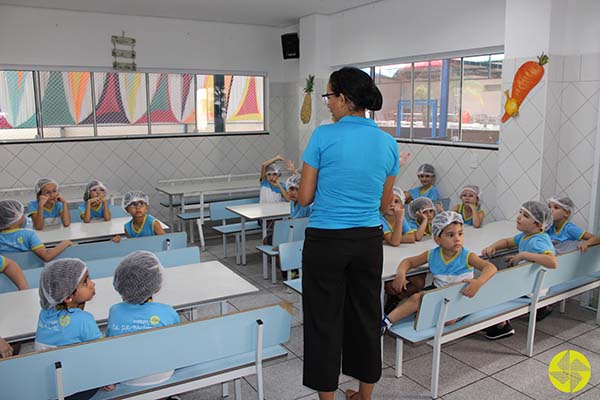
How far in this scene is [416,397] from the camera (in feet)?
9.45

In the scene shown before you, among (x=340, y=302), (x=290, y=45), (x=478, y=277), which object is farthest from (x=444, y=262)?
(x=290, y=45)

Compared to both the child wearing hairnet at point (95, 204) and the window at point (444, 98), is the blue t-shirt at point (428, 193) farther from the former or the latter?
the child wearing hairnet at point (95, 204)

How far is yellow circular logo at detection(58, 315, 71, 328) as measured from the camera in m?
2.11

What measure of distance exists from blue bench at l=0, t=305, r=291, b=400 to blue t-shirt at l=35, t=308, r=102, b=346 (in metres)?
0.21

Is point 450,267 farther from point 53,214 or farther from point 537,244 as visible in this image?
point 53,214

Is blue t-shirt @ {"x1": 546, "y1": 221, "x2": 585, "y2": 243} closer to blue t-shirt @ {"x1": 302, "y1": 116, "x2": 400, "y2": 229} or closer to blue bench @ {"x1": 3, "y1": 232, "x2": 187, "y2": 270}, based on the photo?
blue t-shirt @ {"x1": 302, "y1": 116, "x2": 400, "y2": 229}

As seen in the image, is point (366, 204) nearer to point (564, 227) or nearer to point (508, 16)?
point (564, 227)

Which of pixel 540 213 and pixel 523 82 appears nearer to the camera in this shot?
pixel 540 213

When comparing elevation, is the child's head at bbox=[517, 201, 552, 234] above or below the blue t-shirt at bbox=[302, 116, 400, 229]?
below

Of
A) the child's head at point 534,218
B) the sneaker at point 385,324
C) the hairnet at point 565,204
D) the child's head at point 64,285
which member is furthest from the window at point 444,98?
the child's head at point 64,285

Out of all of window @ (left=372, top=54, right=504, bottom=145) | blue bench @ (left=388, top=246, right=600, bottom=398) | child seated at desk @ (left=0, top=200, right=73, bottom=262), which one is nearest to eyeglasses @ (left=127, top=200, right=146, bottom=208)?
child seated at desk @ (left=0, top=200, right=73, bottom=262)

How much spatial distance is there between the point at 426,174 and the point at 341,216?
3877 mm

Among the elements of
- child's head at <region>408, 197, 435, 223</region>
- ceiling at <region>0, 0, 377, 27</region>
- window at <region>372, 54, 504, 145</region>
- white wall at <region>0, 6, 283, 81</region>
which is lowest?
child's head at <region>408, 197, 435, 223</region>

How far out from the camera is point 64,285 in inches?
83.8
